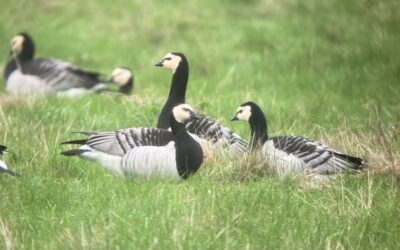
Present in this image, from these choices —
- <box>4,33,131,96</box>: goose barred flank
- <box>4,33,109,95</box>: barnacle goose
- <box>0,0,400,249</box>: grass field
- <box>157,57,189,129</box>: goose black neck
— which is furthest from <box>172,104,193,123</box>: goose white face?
<box>4,33,109,95</box>: barnacle goose

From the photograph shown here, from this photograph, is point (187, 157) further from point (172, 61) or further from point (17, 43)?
point (17, 43)

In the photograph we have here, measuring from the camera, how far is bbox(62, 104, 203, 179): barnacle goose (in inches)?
248

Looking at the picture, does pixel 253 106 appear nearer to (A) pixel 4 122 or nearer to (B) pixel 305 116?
(B) pixel 305 116

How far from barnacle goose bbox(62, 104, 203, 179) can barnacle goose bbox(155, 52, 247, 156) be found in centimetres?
40

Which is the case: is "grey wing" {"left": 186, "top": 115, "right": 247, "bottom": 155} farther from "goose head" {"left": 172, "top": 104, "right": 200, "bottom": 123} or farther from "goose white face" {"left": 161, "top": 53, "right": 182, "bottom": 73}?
"goose white face" {"left": 161, "top": 53, "right": 182, "bottom": 73}

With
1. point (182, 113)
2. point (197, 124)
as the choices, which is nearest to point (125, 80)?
point (197, 124)

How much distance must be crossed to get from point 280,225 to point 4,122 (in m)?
3.94

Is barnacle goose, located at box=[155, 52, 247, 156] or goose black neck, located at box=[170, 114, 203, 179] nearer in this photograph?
goose black neck, located at box=[170, 114, 203, 179]

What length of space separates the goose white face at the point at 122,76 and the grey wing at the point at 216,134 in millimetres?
3493

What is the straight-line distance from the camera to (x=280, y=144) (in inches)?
267

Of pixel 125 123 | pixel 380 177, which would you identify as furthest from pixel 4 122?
pixel 380 177

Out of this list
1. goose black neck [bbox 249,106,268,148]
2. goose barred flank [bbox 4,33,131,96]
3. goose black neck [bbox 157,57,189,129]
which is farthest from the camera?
goose barred flank [bbox 4,33,131,96]

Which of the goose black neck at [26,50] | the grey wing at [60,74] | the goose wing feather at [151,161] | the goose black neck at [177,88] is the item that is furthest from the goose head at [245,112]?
the goose black neck at [26,50]

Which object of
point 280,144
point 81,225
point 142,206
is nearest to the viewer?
point 81,225
